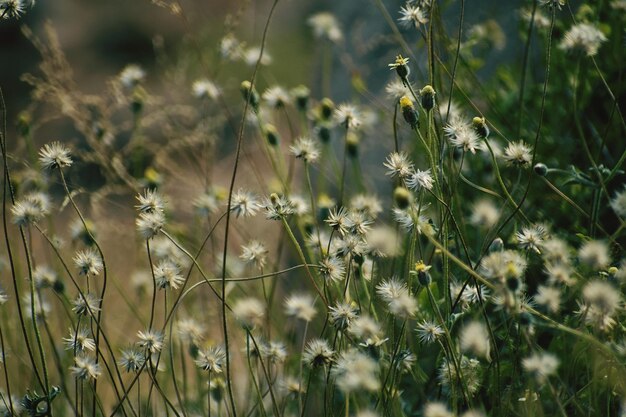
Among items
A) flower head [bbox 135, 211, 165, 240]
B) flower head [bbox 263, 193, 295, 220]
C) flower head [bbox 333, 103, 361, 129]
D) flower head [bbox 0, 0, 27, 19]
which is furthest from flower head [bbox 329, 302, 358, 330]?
flower head [bbox 0, 0, 27, 19]

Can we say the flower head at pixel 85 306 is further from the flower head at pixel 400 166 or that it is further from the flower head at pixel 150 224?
the flower head at pixel 400 166

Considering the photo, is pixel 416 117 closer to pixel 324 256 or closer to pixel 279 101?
pixel 324 256

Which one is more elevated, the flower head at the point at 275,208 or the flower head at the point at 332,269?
the flower head at the point at 275,208

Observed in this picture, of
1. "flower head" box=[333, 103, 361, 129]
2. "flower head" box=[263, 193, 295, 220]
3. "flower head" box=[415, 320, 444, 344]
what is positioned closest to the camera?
"flower head" box=[415, 320, 444, 344]

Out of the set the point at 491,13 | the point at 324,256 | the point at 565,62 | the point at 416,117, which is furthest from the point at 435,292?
the point at 491,13

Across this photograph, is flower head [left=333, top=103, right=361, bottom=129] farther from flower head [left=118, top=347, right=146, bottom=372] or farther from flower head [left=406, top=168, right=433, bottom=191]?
flower head [left=118, top=347, right=146, bottom=372]

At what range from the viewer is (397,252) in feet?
4.80

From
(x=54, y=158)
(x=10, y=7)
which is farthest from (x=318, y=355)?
(x=10, y=7)

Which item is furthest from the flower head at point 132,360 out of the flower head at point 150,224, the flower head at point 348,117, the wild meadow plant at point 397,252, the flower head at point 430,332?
the flower head at point 348,117

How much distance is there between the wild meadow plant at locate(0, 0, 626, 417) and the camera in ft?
3.73

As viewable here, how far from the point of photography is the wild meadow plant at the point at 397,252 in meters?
1.14

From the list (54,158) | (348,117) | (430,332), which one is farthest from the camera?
(348,117)

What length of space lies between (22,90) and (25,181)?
2.99 meters

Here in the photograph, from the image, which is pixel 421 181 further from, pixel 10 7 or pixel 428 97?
pixel 10 7
